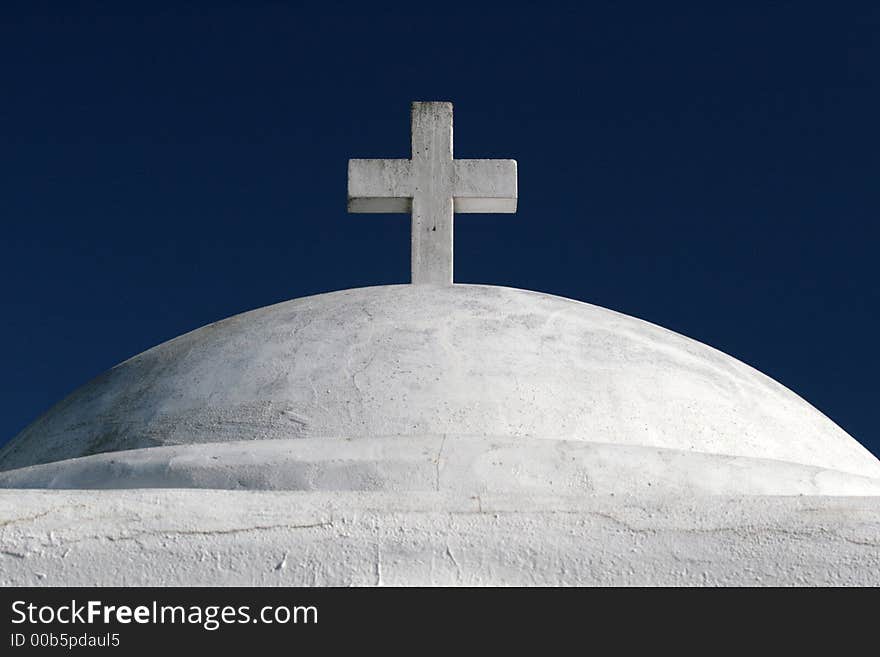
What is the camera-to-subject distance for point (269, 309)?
19.0 ft

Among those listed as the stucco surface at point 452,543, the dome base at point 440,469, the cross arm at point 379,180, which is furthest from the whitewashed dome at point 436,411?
the cross arm at point 379,180

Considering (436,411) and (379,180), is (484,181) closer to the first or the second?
(379,180)

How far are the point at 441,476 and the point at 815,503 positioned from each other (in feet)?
4.82

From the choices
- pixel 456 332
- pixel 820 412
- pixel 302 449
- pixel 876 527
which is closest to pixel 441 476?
pixel 302 449

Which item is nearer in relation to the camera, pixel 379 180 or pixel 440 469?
pixel 440 469

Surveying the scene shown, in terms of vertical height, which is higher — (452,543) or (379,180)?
(379,180)

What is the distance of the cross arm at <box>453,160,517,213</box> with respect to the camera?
700 cm

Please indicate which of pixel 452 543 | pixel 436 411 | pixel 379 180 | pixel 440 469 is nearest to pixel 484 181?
pixel 379 180

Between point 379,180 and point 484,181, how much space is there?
0.61 metres

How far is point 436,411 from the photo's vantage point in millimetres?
4496

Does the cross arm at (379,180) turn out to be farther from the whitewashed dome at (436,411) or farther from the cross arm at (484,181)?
the whitewashed dome at (436,411)

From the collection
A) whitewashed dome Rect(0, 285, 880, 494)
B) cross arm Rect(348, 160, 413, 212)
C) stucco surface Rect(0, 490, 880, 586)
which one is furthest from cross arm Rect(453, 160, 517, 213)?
stucco surface Rect(0, 490, 880, 586)

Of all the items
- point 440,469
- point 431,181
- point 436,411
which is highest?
point 431,181
